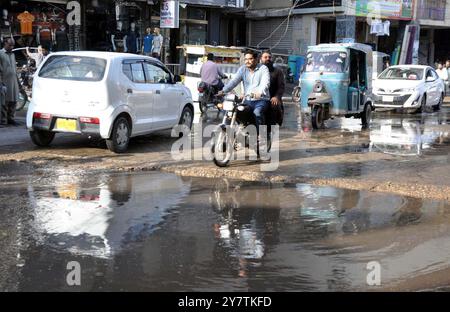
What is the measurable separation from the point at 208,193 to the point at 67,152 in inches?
137

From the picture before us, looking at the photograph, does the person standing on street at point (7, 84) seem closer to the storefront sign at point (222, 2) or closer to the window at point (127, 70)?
the window at point (127, 70)

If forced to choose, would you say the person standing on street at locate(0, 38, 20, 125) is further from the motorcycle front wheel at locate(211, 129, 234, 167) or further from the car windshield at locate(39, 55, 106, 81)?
the motorcycle front wheel at locate(211, 129, 234, 167)

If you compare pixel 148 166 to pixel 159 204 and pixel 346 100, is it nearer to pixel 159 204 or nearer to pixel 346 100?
pixel 159 204

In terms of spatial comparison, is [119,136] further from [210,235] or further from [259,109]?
[210,235]

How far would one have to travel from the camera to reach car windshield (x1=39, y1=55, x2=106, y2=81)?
938 centimetres

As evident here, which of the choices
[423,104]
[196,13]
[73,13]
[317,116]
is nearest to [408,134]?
[317,116]

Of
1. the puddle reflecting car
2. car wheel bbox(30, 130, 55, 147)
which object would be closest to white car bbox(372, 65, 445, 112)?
the puddle reflecting car

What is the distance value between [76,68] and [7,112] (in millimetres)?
3937

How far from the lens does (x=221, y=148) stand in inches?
→ 338

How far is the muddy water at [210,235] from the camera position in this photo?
4.47 meters

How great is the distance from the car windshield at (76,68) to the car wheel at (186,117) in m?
2.90

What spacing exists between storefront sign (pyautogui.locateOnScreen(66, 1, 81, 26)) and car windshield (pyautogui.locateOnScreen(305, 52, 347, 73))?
10005 mm

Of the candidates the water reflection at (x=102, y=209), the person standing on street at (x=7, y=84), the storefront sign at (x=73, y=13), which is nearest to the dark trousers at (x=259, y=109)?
the water reflection at (x=102, y=209)

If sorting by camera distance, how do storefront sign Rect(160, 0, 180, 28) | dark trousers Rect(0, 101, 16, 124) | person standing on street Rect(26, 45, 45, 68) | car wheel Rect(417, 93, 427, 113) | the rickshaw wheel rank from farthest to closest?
storefront sign Rect(160, 0, 180, 28), car wheel Rect(417, 93, 427, 113), person standing on street Rect(26, 45, 45, 68), the rickshaw wheel, dark trousers Rect(0, 101, 16, 124)
